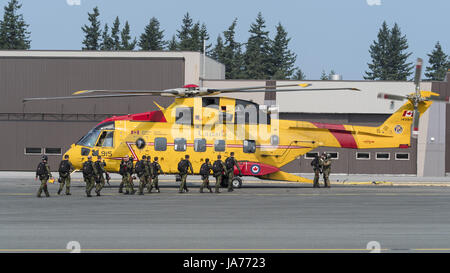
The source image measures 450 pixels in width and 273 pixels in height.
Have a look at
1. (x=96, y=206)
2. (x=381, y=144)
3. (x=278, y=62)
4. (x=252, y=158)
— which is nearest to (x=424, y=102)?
(x=381, y=144)

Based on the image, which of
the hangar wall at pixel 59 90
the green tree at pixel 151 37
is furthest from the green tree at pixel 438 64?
the hangar wall at pixel 59 90

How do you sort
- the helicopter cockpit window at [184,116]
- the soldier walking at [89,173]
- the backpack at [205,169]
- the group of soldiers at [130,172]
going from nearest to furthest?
the group of soldiers at [130,172] < the soldier walking at [89,173] < the backpack at [205,169] < the helicopter cockpit window at [184,116]

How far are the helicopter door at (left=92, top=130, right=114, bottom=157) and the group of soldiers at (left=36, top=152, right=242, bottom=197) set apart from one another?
5.96 feet

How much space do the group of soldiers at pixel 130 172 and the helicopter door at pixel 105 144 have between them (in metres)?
1.82

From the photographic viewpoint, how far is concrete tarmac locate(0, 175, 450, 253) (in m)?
12.2

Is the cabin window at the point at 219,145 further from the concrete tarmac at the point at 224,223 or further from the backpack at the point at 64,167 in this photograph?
the backpack at the point at 64,167

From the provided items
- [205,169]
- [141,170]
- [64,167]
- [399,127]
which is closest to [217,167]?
[205,169]

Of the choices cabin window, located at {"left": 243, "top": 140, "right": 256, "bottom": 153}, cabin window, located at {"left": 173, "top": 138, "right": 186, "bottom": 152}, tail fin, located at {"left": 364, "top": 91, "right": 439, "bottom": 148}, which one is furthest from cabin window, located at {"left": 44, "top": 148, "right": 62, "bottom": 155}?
tail fin, located at {"left": 364, "top": 91, "right": 439, "bottom": 148}

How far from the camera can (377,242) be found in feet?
41.2

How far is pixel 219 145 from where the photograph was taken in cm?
2831

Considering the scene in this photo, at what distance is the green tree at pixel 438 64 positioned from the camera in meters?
114

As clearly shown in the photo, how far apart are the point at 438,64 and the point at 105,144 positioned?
323 ft

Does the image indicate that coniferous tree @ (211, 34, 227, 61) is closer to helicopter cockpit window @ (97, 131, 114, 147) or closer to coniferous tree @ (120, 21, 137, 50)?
coniferous tree @ (120, 21, 137, 50)

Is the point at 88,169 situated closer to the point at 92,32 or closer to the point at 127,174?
the point at 127,174
